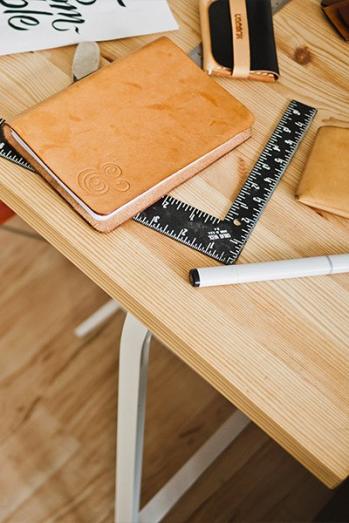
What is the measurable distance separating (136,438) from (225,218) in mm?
388

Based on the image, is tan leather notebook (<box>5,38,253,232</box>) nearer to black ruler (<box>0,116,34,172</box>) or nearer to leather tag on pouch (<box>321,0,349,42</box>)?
black ruler (<box>0,116,34,172</box>)

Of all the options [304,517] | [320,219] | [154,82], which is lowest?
[304,517]

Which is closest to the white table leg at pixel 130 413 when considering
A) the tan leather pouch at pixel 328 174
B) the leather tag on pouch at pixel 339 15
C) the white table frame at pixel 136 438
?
the white table frame at pixel 136 438

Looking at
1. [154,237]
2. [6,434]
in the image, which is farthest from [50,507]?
[154,237]

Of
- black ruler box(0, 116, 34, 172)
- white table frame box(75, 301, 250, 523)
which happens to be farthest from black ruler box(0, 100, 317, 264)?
white table frame box(75, 301, 250, 523)

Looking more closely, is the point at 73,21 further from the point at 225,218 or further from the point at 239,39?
the point at 225,218

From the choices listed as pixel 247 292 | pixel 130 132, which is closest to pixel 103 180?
pixel 130 132

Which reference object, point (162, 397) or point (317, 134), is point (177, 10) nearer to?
point (317, 134)

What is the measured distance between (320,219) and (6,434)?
841mm

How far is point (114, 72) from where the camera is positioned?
72cm

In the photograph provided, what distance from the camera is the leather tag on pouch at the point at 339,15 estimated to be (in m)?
0.87

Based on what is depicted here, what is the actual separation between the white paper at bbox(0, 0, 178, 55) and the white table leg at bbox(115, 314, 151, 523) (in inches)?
14.5

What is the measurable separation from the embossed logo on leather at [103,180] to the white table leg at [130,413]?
0.48ft

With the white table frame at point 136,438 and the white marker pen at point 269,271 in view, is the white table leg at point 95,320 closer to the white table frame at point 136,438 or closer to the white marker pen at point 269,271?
the white table frame at point 136,438
